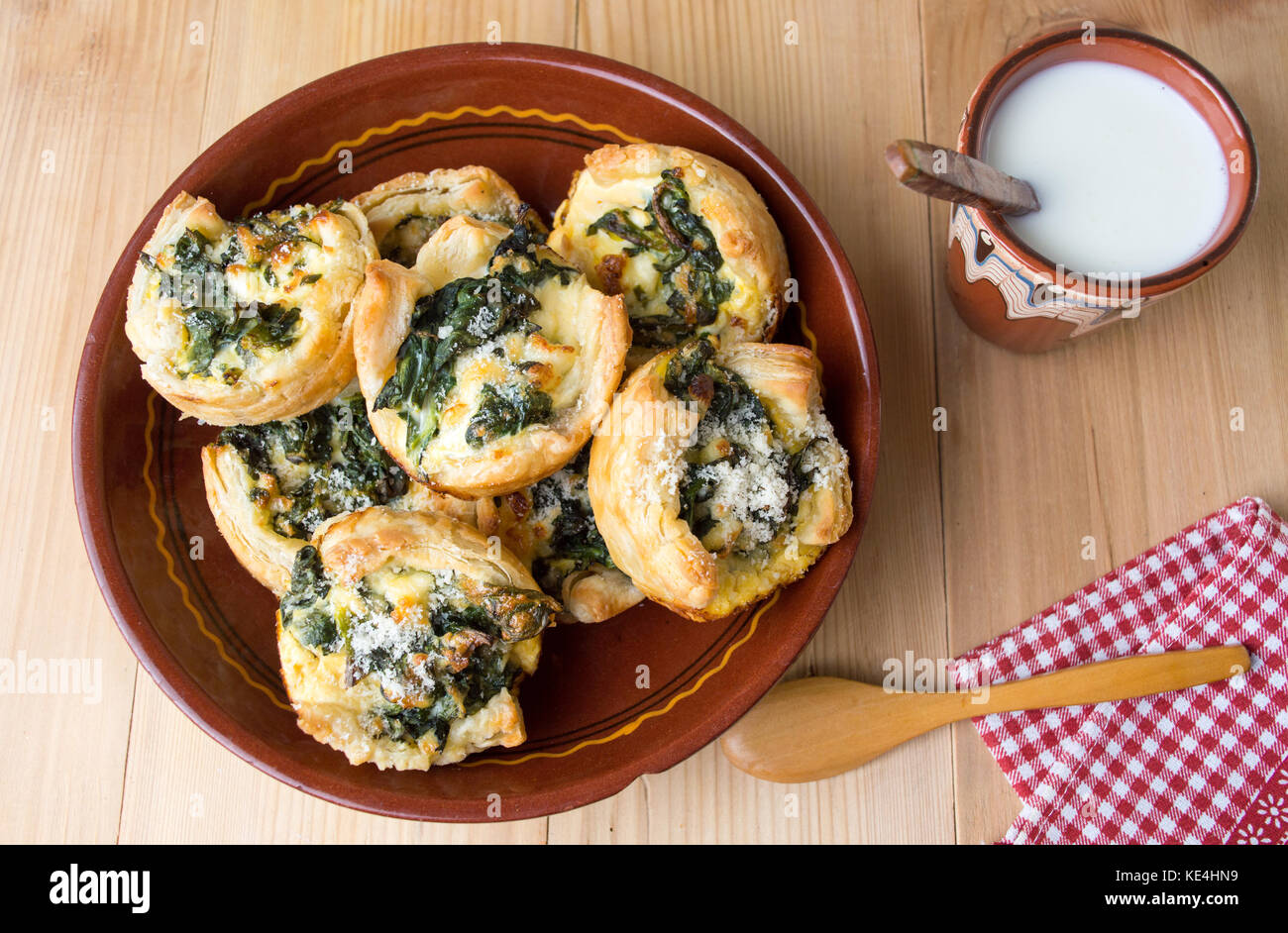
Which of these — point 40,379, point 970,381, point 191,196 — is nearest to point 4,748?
point 40,379

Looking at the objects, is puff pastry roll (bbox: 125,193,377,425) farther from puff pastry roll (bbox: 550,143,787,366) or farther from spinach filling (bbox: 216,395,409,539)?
puff pastry roll (bbox: 550,143,787,366)

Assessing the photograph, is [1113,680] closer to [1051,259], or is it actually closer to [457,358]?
[1051,259]

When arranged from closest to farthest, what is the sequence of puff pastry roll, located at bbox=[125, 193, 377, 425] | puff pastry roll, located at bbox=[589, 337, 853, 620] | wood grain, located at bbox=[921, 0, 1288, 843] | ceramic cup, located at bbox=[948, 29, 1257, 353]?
puff pastry roll, located at bbox=[589, 337, 853, 620], puff pastry roll, located at bbox=[125, 193, 377, 425], ceramic cup, located at bbox=[948, 29, 1257, 353], wood grain, located at bbox=[921, 0, 1288, 843]

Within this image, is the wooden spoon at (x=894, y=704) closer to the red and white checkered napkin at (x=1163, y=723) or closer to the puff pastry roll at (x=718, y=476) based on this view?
the red and white checkered napkin at (x=1163, y=723)

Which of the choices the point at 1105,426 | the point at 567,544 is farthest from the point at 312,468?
the point at 1105,426

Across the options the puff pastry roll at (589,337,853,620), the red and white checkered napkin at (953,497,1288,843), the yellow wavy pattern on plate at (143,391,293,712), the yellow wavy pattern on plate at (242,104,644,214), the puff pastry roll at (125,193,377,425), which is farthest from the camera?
the red and white checkered napkin at (953,497,1288,843)

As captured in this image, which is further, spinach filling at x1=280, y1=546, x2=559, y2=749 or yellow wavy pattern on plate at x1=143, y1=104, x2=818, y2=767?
yellow wavy pattern on plate at x1=143, y1=104, x2=818, y2=767

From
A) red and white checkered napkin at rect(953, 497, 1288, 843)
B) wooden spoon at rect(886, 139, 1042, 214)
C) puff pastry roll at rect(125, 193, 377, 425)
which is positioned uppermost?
wooden spoon at rect(886, 139, 1042, 214)

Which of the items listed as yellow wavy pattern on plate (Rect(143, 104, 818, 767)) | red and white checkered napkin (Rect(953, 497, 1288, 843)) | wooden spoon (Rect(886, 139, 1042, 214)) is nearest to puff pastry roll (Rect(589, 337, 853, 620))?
yellow wavy pattern on plate (Rect(143, 104, 818, 767))

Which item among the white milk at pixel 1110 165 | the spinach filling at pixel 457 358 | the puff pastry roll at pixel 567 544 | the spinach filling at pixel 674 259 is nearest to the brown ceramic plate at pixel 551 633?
the puff pastry roll at pixel 567 544
